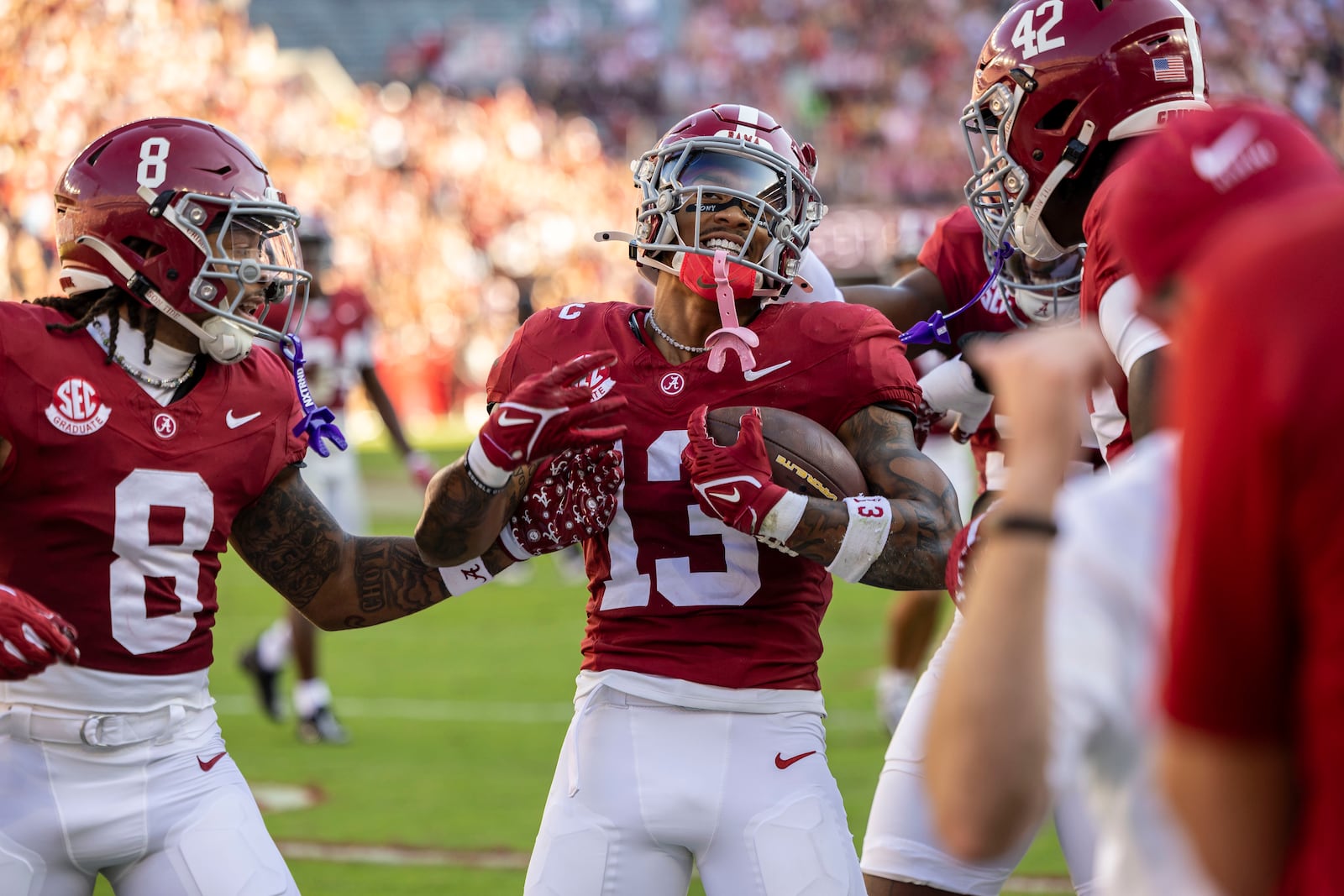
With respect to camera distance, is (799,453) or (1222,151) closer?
(1222,151)

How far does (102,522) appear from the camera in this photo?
8.88 ft

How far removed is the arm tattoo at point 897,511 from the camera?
8.58 ft

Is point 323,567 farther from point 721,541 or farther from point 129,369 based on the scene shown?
point 721,541

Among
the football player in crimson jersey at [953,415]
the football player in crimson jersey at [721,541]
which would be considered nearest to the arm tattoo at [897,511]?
the football player in crimson jersey at [721,541]

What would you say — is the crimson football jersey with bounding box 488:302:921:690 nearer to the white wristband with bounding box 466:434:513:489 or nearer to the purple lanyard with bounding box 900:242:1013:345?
the white wristband with bounding box 466:434:513:489

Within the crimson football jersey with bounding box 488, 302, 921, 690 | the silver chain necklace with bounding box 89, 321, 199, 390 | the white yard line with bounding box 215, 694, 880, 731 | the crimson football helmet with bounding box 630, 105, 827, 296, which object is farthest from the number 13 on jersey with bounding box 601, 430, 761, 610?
the white yard line with bounding box 215, 694, 880, 731

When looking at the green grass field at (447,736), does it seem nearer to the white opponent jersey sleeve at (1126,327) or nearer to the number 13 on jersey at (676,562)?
Result: the number 13 on jersey at (676,562)

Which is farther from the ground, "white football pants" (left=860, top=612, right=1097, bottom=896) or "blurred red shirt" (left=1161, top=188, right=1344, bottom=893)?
"blurred red shirt" (left=1161, top=188, right=1344, bottom=893)

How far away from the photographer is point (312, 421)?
3035 mm

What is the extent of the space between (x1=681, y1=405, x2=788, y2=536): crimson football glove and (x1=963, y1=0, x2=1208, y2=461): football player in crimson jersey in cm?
72

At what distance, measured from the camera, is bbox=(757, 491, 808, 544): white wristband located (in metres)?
2.58

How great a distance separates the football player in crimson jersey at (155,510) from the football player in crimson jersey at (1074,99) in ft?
3.46

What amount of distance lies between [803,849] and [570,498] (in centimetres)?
73

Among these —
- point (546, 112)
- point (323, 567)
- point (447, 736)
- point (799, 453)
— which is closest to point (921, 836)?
point (799, 453)
